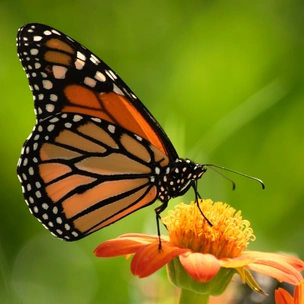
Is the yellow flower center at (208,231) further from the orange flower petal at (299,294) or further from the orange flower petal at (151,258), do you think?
the orange flower petal at (299,294)

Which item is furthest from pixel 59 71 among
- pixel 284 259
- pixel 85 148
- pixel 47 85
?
pixel 284 259

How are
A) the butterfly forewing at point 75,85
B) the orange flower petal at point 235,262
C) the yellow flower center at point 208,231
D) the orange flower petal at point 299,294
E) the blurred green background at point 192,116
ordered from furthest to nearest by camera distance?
the blurred green background at point 192,116, the butterfly forewing at point 75,85, the yellow flower center at point 208,231, the orange flower petal at point 235,262, the orange flower petal at point 299,294

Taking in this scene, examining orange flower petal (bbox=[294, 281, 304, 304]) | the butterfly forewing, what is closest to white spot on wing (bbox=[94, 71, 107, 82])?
the butterfly forewing

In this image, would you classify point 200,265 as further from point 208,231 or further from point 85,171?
point 85,171

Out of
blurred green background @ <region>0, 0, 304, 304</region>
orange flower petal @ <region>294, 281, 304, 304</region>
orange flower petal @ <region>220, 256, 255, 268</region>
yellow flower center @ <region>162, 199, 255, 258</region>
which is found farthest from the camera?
blurred green background @ <region>0, 0, 304, 304</region>

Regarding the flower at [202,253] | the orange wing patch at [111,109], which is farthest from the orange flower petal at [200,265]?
the orange wing patch at [111,109]

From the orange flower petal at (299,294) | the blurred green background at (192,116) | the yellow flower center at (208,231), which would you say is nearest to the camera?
the orange flower petal at (299,294)

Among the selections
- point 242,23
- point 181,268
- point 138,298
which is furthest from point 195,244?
point 242,23

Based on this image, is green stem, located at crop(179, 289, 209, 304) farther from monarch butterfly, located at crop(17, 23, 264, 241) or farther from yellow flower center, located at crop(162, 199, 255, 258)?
monarch butterfly, located at crop(17, 23, 264, 241)
